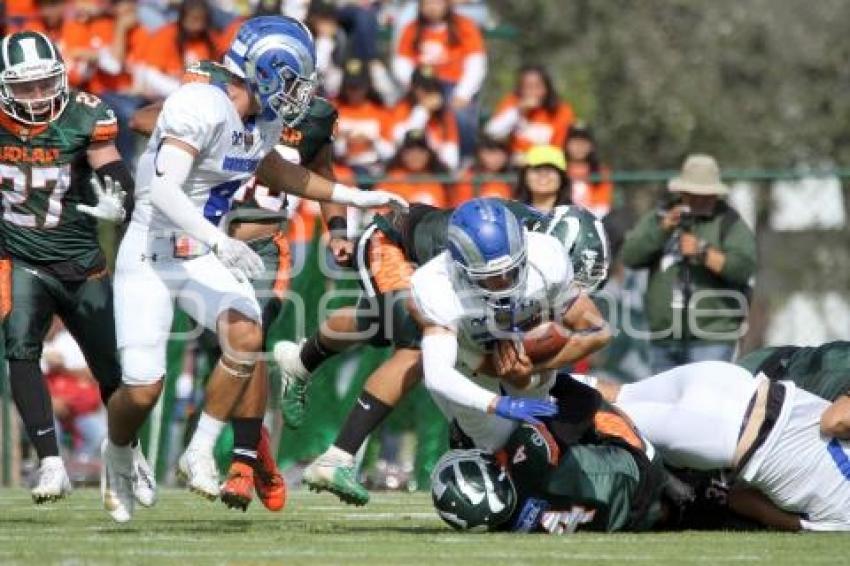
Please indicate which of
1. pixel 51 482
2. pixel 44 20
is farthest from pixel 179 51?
pixel 51 482

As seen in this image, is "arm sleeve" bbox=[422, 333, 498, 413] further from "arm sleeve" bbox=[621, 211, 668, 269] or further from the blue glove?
"arm sleeve" bbox=[621, 211, 668, 269]

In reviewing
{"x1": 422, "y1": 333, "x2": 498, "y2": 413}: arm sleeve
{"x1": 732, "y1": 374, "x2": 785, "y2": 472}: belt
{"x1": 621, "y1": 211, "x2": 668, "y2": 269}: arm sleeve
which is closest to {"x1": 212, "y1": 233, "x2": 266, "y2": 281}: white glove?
{"x1": 422, "y1": 333, "x2": 498, "y2": 413}: arm sleeve

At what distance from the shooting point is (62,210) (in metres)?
9.51

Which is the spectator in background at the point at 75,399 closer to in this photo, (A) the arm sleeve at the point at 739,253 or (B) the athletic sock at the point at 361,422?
(A) the arm sleeve at the point at 739,253

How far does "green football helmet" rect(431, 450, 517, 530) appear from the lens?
7.83 metres

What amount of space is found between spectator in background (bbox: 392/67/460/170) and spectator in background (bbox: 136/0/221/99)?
1.29m

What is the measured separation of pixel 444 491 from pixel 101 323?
7.33ft

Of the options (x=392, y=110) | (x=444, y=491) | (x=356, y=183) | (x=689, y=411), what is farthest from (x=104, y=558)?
(x=392, y=110)

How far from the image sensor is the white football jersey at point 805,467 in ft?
26.2

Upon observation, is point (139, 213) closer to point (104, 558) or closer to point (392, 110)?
point (104, 558)

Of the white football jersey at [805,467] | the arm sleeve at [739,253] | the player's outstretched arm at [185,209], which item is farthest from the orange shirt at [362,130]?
the white football jersey at [805,467]

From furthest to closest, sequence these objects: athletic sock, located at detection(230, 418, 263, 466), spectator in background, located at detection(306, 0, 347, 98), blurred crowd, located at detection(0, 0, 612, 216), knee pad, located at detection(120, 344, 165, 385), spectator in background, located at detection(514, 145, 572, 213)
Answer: spectator in background, located at detection(306, 0, 347, 98) → blurred crowd, located at detection(0, 0, 612, 216) → spectator in background, located at detection(514, 145, 572, 213) → athletic sock, located at detection(230, 418, 263, 466) → knee pad, located at detection(120, 344, 165, 385)

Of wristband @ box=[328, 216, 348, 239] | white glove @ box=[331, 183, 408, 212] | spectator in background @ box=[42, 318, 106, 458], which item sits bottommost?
spectator in background @ box=[42, 318, 106, 458]

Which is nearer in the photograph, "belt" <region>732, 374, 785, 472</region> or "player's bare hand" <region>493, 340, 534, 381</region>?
"player's bare hand" <region>493, 340, 534, 381</region>
